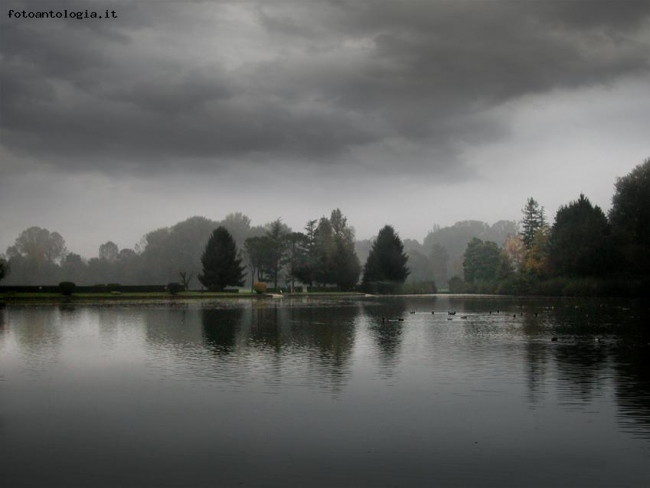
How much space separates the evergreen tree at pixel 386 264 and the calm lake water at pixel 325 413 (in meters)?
74.0

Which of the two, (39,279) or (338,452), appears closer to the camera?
(338,452)

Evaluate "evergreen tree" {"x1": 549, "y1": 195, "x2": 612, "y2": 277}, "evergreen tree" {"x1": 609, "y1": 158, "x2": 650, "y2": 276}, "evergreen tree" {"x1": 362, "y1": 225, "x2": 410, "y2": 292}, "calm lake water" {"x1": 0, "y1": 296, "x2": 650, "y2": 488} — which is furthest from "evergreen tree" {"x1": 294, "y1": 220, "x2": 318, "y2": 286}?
"calm lake water" {"x1": 0, "y1": 296, "x2": 650, "y2": 488}

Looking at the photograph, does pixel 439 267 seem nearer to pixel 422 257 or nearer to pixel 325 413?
pixel 422 257

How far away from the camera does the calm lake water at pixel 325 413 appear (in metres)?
8.36

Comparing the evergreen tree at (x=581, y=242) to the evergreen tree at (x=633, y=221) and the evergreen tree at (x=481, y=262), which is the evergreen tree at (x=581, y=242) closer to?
the evergreen tree at (x=633, y=221)

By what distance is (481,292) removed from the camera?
317 ft

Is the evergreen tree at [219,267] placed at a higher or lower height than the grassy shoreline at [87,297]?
higher

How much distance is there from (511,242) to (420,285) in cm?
1907

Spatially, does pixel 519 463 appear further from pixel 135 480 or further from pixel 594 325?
pixel 594 325

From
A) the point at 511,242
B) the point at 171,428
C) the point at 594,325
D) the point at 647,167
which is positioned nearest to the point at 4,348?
the point at 171,428

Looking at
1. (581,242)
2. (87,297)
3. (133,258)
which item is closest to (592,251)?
(581,242)

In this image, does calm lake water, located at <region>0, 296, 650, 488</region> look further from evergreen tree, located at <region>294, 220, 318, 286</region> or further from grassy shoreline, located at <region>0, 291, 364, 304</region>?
evergreen tree, located at <region>294, 220, 318, 286</region>

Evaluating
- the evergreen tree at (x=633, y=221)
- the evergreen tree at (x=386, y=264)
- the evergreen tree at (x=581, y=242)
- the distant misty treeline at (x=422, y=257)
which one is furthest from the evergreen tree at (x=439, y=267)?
the evergreen tree at (x=633, y=221)

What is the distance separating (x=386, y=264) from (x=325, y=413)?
86198 mm
